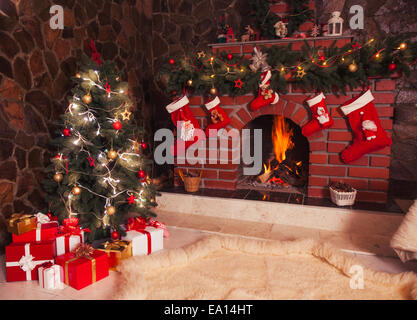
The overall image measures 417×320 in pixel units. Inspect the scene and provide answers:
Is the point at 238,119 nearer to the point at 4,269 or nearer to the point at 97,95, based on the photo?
the point at 97,95

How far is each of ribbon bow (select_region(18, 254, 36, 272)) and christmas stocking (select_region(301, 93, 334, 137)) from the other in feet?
7.80

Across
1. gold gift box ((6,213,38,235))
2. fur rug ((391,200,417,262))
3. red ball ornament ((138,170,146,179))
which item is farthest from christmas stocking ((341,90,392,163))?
gold gift box ((6,213,38,235))

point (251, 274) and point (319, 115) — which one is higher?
point (319, 115)

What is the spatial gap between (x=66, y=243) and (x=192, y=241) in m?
0.92

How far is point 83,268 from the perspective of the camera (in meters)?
1.93

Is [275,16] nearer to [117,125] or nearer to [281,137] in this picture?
[281,137]

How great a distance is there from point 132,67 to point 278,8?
1762 millimetres

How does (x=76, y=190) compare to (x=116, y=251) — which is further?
(x=76, y=190)

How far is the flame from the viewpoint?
3.45m

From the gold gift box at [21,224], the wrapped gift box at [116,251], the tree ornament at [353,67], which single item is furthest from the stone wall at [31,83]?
the tree ornament at [353,67]

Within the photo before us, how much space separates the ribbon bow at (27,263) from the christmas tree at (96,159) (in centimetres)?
44

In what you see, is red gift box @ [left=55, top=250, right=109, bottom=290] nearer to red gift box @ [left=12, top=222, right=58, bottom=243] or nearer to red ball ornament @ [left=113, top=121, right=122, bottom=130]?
red gift box @ [left=12, top=222, right=58, bottom=243]

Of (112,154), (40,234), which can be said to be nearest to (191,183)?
(112,154)

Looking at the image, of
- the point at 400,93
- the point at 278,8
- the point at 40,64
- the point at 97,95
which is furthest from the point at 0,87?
the point at 400,93
